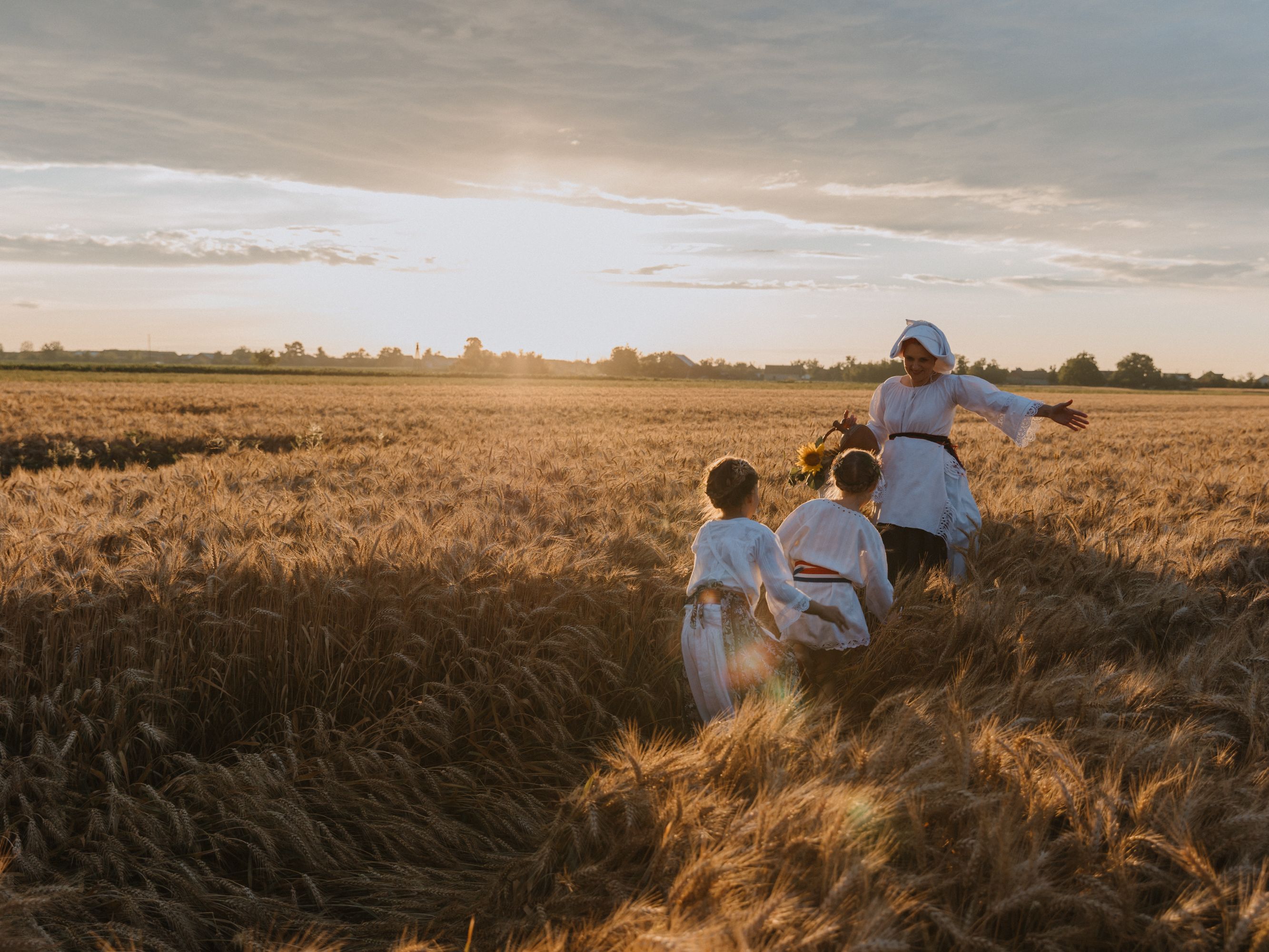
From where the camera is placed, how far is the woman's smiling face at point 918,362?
5281 mm

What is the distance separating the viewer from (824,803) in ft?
6.15

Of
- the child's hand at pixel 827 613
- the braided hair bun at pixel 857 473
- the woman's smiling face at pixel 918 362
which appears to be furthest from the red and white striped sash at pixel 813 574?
the woman's smiling face at pixel 918 362

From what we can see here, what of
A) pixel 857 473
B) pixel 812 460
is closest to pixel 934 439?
pixel 812 460

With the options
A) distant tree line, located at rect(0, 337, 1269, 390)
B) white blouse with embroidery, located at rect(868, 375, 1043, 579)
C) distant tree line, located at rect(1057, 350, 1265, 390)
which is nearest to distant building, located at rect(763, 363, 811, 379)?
distant tree line, located at rect(0, 337, 1269, 390)

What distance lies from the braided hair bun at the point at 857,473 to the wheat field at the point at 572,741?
664 millimetres

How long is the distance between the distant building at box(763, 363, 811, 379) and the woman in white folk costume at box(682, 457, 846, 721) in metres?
114

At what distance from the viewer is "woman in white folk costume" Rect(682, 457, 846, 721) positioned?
11.1 ft

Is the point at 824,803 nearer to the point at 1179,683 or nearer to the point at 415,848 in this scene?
the point at 415,848

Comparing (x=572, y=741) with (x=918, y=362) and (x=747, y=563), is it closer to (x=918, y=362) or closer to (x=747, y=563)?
(x=747, y=563)

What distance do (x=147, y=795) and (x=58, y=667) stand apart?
79 centimetres

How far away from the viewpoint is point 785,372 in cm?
12494

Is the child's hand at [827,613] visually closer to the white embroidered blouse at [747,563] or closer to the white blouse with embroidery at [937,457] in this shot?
the white embroidered blouse at [747,563]

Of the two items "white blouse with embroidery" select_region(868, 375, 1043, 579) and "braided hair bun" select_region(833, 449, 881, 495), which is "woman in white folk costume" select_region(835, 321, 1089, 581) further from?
"braided hair bun" select_region(833, 449, 881, 495)

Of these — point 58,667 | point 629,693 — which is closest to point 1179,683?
point 629,693
